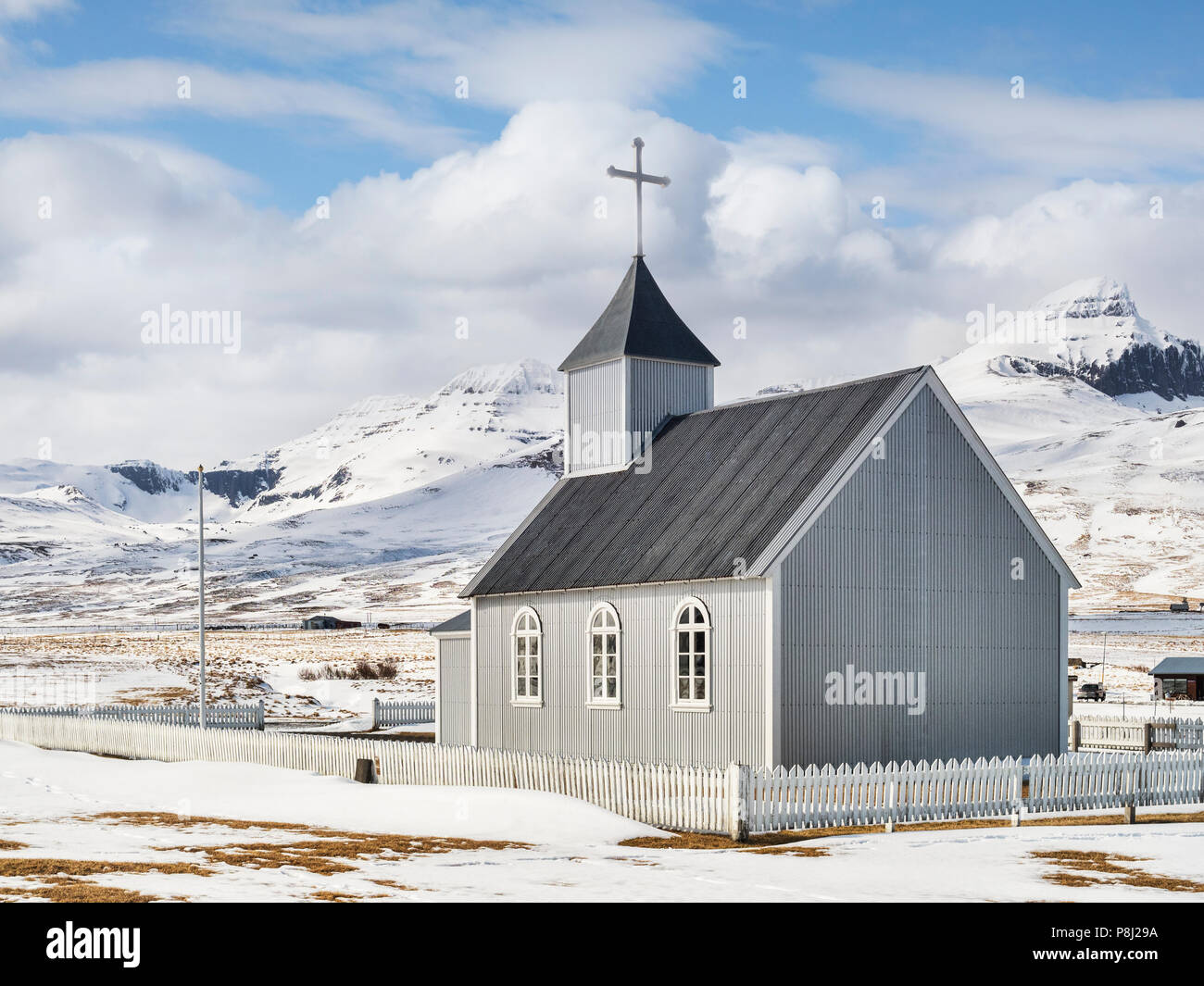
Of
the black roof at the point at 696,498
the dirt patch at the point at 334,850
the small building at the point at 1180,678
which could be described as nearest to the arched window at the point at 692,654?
the black roof at the point at 696,498

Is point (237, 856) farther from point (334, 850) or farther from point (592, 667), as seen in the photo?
point (592, 667)

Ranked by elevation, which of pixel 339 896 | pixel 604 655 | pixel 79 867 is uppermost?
pixel 604 655

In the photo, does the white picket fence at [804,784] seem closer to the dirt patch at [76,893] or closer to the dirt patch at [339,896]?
the dirt patch at [339,896]

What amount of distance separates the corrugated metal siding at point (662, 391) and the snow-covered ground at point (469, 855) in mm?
11482

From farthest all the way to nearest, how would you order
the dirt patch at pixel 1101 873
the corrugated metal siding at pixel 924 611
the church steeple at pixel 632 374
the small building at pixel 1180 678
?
the small building at pixel 1180 678, the church steeple at pixel 632 374, the corrugated metal siding at pixel 924 611, the dirt patch at pixel 1101 873

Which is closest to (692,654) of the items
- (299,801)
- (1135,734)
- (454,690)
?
(299,801)

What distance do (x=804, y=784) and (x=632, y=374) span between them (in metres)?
14.2

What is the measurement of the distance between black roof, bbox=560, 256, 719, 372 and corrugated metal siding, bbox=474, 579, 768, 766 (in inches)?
249

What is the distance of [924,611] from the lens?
28875mm

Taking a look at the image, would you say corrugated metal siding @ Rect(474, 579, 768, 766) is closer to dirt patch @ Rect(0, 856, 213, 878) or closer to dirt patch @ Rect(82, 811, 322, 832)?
dirt patch @ Rect(82, 811, 322, 832)

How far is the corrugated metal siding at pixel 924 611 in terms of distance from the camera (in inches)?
1075

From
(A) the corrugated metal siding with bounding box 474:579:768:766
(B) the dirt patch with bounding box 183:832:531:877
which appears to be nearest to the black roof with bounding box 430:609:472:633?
(A) the corrugated metal siding with bounding box 474:579:768:766

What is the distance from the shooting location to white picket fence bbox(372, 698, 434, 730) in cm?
4919
